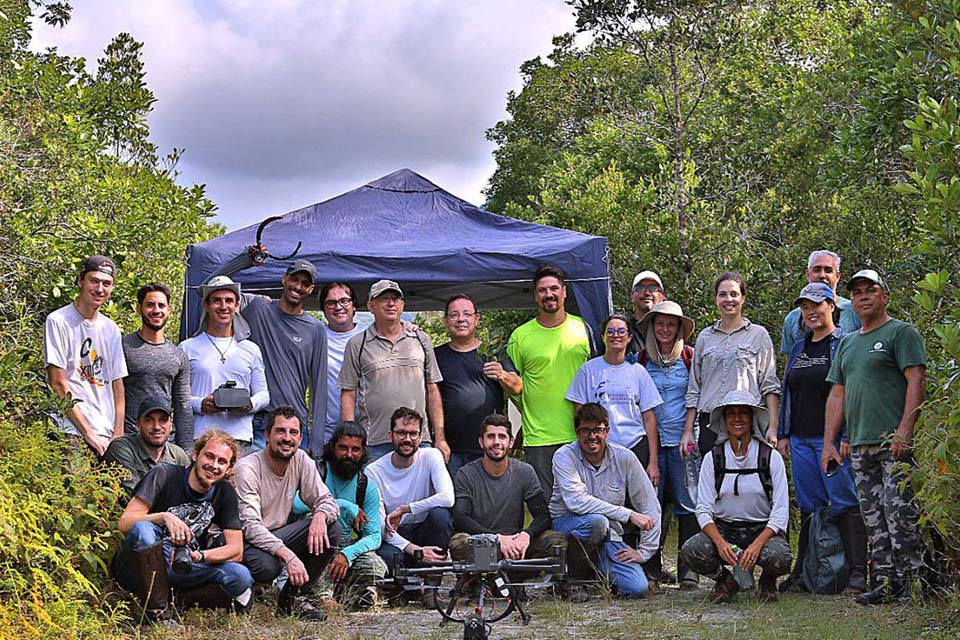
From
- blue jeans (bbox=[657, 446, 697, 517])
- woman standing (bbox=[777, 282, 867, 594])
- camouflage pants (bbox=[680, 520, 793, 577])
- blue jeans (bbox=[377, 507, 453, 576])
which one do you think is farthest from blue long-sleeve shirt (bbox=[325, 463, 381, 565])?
woman standing (bbox=[777, 282, 867, 594])

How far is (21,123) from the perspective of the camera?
8.20 meters

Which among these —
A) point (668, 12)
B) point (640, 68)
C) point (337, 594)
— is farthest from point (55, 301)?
point (640, 68)

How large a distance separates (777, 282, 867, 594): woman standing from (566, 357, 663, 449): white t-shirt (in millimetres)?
809

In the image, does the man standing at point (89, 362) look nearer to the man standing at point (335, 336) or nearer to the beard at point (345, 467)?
the beard at point (345, 467)

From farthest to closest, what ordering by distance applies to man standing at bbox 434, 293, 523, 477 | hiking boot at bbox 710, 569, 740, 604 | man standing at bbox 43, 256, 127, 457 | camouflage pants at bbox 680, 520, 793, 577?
man standing at bbox 434, 293, 523, 477 < hiking boot at bbox 710, 569, 740, 604 < camouflage pants at bbox 680, 520, 793, 577 < man standing at bbox 43, 256, 127, 457

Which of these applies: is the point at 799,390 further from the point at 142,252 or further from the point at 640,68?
the point at 640,68

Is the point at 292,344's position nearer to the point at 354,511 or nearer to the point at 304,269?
the point at 304,269

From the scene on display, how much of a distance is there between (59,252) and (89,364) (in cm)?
158

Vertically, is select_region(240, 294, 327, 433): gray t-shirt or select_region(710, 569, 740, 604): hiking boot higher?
select_region(240, 294, 327, 433): gray t-shirt

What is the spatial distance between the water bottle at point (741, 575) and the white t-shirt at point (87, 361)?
3433 millimetres

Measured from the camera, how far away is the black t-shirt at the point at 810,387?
21.8 feet

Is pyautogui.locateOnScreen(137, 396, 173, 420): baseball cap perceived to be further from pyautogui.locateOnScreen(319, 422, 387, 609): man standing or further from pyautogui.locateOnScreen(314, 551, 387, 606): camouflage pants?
pyautogui.locateOnScreen(314, 551, 387, 606): camouflage pants

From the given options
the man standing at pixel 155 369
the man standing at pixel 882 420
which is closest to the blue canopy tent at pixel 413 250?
the man standing at pixel 155 369

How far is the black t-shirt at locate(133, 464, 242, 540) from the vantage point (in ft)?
18.5
